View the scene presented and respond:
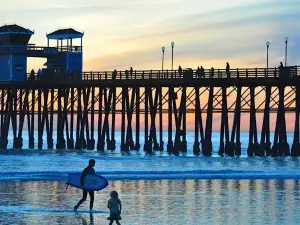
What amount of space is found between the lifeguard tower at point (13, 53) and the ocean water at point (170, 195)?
62.2ft

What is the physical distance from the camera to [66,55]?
75.4 meters

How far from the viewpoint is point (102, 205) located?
2975 centimetres

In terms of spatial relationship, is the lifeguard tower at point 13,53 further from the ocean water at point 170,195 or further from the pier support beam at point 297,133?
the pier support beam at point 297,133

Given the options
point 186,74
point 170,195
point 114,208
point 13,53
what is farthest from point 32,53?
point 114,208

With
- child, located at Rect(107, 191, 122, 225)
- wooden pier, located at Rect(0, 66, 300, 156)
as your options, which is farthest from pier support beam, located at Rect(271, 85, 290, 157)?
child, located at Rect(107, 191, 122, 225)

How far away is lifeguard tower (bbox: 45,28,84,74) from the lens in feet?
247

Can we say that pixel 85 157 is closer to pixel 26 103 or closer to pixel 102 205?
pixel 26 103

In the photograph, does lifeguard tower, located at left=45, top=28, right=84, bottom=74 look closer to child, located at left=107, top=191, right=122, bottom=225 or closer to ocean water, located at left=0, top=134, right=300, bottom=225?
ocean water, located at left=0, top=134, right=300, bottom=225

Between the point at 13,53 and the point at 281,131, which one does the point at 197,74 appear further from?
the point at 13,53

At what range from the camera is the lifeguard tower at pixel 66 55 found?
247ft

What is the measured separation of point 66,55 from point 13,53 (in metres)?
4.44

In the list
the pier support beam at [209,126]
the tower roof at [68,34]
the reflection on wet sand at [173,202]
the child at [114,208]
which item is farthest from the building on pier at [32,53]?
the child at [114,208]

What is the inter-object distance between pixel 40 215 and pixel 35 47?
48766 mm

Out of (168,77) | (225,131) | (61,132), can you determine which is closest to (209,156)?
(225,131)
